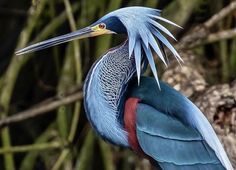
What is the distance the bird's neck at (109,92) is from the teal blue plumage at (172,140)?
66mm

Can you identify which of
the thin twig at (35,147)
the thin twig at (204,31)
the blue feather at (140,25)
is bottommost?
the thin twig at (35,147)

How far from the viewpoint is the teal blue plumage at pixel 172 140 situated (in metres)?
2.73

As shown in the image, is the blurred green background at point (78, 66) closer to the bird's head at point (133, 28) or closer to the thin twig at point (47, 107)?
the thin twig at point (47, 107)

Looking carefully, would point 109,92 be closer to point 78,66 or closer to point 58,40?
point 58,40

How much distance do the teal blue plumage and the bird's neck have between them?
7cm

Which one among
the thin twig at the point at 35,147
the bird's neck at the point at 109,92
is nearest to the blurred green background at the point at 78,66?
the thin twig at the point at 35,147

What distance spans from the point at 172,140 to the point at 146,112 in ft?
0.32

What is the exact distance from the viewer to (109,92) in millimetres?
2799

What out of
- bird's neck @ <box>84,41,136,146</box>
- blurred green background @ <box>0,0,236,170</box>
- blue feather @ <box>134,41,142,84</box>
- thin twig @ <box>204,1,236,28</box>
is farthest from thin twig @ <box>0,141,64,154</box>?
blue feather @ <box>134,41,142,84</box>

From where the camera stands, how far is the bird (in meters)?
2.73

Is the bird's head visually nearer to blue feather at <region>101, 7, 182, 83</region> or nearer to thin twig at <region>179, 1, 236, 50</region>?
blue feather at <region>101, 7, 182, 83</region>

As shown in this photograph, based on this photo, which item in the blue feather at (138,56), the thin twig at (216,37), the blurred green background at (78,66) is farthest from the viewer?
the blurred green background at (78,66)

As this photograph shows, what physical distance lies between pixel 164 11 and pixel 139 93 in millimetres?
926

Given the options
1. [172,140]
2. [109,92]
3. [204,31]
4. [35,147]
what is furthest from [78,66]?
Answer: [172,140]
